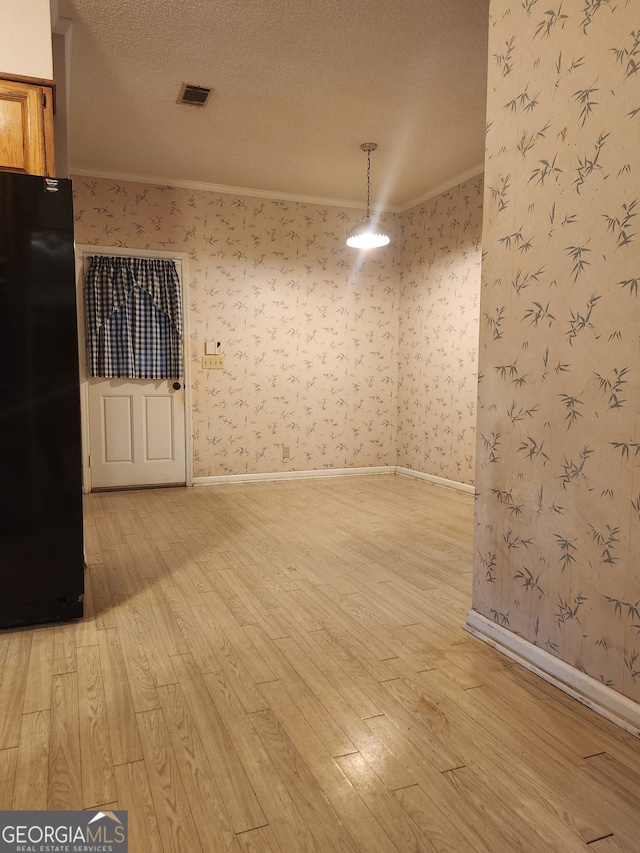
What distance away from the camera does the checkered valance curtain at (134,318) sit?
500 centimetres

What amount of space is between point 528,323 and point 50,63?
2305mm

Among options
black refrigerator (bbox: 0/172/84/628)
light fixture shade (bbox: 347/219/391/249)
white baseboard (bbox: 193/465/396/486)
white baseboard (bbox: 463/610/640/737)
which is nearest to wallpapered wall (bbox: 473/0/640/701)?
white baseboard (bbox: 463/610/640/737)

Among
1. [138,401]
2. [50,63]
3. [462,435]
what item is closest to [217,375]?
[138,401]

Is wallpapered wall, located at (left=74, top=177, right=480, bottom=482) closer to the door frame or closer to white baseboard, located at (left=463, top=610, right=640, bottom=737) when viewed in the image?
the door frame

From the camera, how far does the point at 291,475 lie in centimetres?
583

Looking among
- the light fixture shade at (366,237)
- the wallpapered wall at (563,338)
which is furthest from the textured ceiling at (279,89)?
the wallpapered wall at (563,338)

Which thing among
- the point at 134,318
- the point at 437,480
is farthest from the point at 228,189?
the point at 437,480

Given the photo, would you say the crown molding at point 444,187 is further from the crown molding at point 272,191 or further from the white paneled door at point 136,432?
the white paneled door at point 136,432

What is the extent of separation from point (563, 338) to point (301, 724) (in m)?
1.47

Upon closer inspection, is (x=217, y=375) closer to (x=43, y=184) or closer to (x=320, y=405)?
(x=320, y=405)

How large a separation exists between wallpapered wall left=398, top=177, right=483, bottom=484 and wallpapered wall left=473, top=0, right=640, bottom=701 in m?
2.85

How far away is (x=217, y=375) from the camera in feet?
18.1

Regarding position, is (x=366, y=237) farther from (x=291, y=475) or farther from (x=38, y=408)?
(x=38, y=408)

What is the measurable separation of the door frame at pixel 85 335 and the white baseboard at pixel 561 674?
362 centimetres
